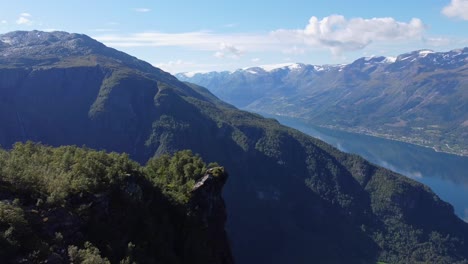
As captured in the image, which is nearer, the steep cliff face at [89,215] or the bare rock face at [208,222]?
the steep cliff face at [89,215]

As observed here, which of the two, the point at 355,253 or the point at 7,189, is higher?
the point at 7,189

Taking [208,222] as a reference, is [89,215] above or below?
above

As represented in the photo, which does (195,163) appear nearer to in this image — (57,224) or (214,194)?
(214,194)

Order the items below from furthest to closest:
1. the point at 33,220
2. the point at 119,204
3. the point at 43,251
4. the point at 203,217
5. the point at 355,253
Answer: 1. the point at 355,253
2. the point at 203,217
3. the point at 119,204
4. the point at 33,220
5. the point at 43,251

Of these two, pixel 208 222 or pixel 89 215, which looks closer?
pixel 89 215

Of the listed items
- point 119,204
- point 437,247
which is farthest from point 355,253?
point 119,204

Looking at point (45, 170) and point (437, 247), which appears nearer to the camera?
point (45, 170)

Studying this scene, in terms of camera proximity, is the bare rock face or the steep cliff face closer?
the steep cliff face

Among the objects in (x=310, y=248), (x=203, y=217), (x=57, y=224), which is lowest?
(x=310, y=248)
